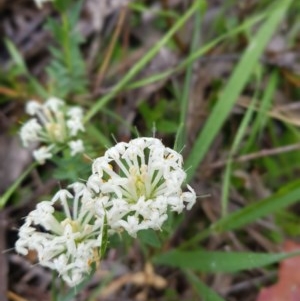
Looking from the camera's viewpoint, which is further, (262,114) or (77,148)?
(262,114)

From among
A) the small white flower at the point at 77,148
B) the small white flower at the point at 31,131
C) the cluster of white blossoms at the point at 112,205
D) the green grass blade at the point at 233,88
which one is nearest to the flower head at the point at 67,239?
the cluster of white blossoms at the point at 112,205

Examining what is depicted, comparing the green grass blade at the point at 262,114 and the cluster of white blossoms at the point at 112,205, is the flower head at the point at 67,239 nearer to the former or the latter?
the cluster of white blossoms at the point at 112,205

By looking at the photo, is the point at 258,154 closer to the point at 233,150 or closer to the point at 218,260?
the point at 233,150

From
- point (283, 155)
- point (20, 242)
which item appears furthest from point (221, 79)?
point (20, 242)

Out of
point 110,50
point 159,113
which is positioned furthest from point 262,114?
point 110,50

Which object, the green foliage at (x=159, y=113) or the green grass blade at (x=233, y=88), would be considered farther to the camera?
the green foliage at (x=159, y=113)
